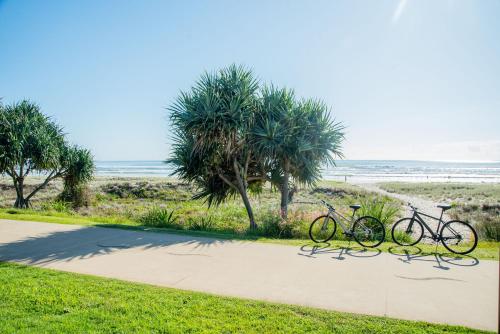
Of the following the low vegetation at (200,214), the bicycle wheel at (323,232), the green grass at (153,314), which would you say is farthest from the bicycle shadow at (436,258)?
the green grass at (153,314)

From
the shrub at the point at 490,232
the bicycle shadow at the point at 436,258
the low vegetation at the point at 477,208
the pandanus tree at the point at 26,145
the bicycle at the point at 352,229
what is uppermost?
the pandanus tree at the point at 26,145

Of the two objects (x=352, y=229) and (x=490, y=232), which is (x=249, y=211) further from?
(x=490, y=232)

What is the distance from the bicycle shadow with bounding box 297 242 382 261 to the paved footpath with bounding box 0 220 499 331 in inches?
0.8

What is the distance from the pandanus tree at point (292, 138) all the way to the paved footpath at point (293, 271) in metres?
5.47

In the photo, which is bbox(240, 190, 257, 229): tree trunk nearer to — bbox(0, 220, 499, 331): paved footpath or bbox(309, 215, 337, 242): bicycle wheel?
bbox(309, 215, 337, 242): bicycle wheel

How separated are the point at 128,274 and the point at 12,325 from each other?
1903 millimetres

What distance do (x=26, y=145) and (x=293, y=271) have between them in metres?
16.9

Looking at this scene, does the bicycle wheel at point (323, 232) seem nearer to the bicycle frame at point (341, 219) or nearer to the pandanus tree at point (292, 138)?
the bicycle frame at point (341, 219)

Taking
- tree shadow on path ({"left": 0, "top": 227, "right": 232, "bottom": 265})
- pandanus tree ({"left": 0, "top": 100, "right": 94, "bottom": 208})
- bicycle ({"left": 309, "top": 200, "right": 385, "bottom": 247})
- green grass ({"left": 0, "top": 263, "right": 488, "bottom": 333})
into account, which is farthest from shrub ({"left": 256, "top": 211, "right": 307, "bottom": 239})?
pandanus tree ({"left": 0, "top": 100, "right": 94, "bottom": 208})

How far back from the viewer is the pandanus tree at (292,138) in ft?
41.5

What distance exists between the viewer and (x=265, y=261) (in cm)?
629

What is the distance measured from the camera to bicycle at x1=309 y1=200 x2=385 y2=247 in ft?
26.0

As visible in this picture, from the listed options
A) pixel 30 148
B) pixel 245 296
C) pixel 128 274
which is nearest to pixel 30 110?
pixel 30 148

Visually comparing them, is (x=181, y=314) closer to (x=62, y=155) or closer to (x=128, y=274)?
(x=128, y=274)
